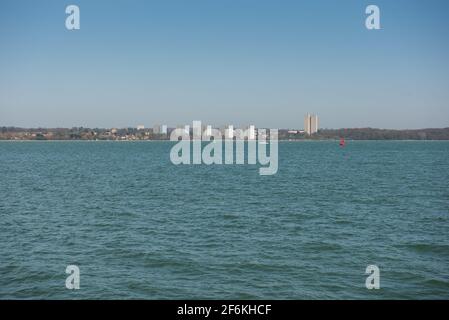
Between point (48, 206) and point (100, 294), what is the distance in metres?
21.7

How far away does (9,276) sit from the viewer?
18.2 m

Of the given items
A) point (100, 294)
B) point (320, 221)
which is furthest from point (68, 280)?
point (320, 221)

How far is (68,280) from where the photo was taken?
1745 cm
